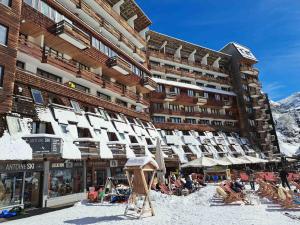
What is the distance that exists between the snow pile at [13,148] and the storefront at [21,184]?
123cm

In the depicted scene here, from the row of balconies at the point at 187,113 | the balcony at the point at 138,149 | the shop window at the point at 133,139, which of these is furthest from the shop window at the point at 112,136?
the row of balconies at the point at 187,113

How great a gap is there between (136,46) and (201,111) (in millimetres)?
18087

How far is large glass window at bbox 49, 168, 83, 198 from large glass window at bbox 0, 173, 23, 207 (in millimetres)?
2563

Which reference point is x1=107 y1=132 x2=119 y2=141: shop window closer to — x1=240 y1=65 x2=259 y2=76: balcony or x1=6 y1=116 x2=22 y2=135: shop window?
x1=6 y1=116 x2=22 y2=135: shop window

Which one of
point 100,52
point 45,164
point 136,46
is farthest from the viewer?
point 136,46

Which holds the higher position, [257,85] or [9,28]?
[257,85]

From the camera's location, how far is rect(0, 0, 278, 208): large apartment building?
56.0 ft

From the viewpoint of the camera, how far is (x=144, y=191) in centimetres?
1225

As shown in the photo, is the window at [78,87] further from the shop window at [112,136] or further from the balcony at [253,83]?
the balcony at [253,83]

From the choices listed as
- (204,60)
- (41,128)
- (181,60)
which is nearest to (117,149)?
(41,128)

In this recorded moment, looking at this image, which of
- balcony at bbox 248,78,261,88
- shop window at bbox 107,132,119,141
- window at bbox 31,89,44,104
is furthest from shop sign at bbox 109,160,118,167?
balcony at bbox 248,78,261,88

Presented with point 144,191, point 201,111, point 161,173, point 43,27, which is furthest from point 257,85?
point 144,191

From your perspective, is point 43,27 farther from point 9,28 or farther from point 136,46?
point 136,46

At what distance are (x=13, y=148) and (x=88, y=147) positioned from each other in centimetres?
648
